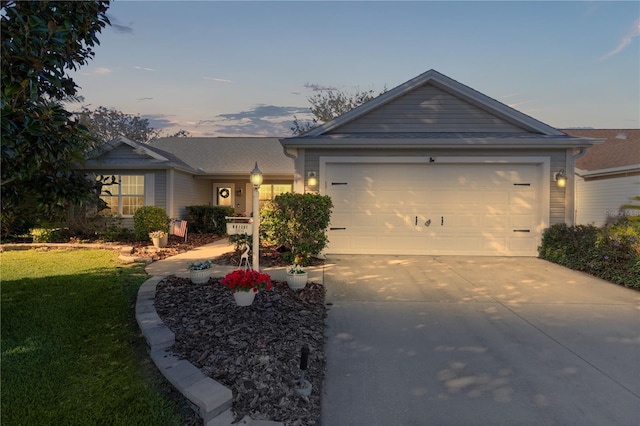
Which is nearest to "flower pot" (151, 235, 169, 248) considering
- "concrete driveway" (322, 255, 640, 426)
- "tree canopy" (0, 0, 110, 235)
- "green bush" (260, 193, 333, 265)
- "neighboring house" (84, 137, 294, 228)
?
"neighboring house" (84, 137, 294, 228)

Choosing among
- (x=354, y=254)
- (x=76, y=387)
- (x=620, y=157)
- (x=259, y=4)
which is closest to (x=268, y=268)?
(x=354, y=254)

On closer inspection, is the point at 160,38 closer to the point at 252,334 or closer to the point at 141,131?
the point at 252,334

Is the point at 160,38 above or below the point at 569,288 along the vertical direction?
above

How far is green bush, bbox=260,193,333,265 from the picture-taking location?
22.3 feet

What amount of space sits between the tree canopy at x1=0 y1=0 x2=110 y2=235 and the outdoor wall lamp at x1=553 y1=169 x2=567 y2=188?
31.9 ft

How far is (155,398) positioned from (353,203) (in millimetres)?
6764

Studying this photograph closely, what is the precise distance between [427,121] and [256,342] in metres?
7.95

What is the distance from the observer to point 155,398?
8.14 feet

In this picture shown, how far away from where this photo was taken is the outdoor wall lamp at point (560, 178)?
8367 mm

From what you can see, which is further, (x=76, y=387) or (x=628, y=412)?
(x=76, y=387)

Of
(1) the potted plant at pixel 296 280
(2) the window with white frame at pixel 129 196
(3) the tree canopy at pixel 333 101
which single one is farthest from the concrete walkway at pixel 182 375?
(3) the tree canopy at pixel 333 101

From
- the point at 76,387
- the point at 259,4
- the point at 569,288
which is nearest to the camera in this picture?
the point at 76,387

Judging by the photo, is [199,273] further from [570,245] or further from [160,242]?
[570,245]

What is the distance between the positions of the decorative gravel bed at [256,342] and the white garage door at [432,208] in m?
4.02
